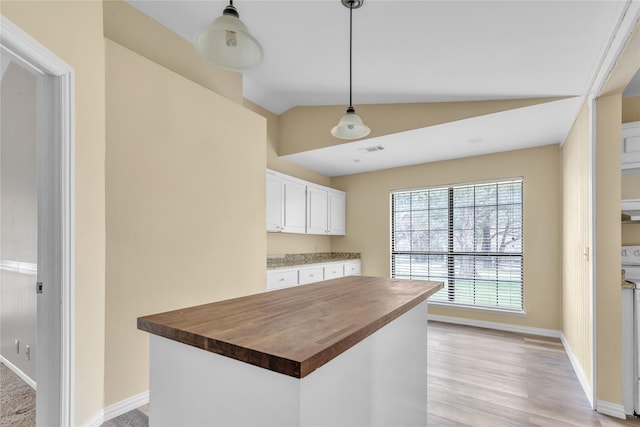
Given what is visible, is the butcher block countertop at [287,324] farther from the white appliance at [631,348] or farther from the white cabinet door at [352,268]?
the white cabinet door at [352,268]

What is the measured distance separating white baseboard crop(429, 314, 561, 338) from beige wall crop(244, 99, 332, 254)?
2.12 meters

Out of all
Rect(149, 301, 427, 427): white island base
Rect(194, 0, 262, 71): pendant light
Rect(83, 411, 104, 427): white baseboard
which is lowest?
Rect(83, 411, 104, 427): white baseboard

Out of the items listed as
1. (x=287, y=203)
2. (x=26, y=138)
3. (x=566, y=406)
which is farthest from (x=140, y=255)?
(x=566, y=406)

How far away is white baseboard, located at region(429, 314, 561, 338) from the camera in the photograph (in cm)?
393

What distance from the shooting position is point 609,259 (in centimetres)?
229

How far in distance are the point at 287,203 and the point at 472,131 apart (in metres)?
2.37

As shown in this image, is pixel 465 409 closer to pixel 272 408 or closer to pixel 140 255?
pixel 272 408

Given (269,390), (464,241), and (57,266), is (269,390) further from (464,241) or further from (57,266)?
(464,241)

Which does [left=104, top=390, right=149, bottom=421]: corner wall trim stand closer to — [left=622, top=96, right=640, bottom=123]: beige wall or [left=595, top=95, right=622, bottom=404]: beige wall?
[left=595, top=95, right=622, bottom=404]: beige wall

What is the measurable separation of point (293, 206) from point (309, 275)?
96 centimetres

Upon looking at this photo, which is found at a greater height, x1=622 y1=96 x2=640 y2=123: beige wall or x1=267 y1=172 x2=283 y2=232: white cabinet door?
x1=622 y1=96 x2=640 y2=123: beige wall

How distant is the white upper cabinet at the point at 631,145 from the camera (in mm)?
2576

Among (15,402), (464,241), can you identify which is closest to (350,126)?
(15,402)

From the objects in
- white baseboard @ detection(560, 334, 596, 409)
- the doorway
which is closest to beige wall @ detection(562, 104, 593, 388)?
white baseboard @ detection(560, 334, 596, 409)
